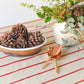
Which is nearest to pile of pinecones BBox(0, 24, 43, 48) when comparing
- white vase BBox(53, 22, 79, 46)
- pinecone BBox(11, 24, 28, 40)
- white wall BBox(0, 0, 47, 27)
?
pinecone BBox(11, 24, 28, 40)

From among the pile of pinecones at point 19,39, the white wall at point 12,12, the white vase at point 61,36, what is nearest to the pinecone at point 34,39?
the pile of pinecones at point 19,39

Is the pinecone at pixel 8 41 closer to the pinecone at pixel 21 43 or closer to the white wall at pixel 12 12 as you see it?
the pinecone at pixel 21 43

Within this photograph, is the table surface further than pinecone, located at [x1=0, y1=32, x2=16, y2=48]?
No

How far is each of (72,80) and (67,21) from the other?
29 centimetres

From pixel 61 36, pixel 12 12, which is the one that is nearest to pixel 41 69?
pixel 61 36

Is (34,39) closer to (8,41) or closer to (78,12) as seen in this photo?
(8,41)

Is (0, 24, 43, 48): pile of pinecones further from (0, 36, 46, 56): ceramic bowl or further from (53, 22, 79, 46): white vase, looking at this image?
(53, 22, 79, 46): white vase

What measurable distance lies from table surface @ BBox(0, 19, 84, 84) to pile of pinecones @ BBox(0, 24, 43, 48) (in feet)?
0.24

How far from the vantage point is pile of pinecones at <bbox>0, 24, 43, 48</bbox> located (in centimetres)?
83

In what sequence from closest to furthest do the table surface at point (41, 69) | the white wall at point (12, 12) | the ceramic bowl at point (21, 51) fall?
the table surface at point (41, 69) → the ceramic bowl at point (21, 51) → the white wall at point (12, 12)

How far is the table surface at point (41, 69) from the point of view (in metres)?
0.72

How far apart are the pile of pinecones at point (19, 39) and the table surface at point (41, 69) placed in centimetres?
7

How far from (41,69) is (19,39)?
17cm

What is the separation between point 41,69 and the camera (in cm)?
79
